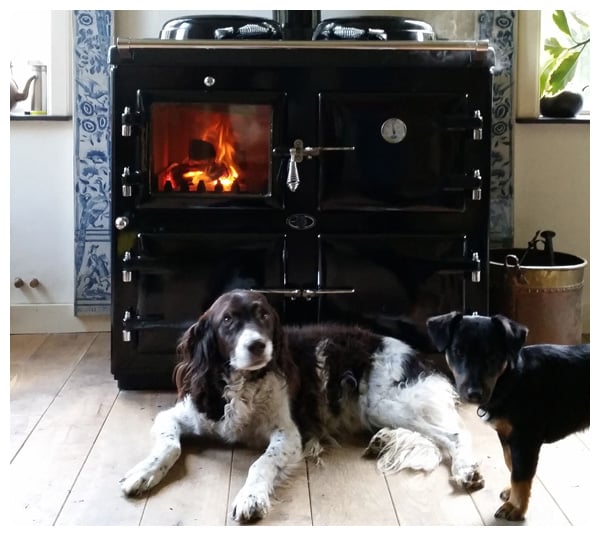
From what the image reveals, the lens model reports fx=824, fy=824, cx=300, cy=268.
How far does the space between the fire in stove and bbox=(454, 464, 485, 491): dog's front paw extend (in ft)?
3.66

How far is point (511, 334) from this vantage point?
1782mm

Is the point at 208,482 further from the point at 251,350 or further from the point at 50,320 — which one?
the point at 50,320

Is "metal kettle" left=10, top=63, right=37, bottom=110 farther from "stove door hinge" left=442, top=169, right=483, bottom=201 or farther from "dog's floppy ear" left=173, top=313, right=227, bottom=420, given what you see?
"stove door hinge" left=442, top=169, right=483, bottom=201

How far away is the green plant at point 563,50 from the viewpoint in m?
3.29

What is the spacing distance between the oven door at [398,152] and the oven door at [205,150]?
181 millimetres

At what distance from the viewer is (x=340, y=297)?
2.69 m

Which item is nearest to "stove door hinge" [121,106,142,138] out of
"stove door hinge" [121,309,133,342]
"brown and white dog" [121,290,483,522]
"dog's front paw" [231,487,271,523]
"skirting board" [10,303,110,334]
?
"stove door hinge" [121,309,133,342]

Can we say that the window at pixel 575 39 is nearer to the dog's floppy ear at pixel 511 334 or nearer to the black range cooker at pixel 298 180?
the black range cooker at pixel 298 180

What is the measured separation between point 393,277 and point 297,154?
508 mm

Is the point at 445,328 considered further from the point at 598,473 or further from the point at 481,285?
the point at 481,285

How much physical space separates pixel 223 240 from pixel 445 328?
1029mm

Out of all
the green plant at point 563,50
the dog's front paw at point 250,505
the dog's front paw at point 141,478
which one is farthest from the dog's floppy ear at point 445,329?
the green plant at point 563,50

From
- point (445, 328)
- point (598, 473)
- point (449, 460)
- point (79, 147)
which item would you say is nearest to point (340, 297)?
point (449, 460)

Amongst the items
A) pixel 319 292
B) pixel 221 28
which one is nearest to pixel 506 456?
pixel 319 292
